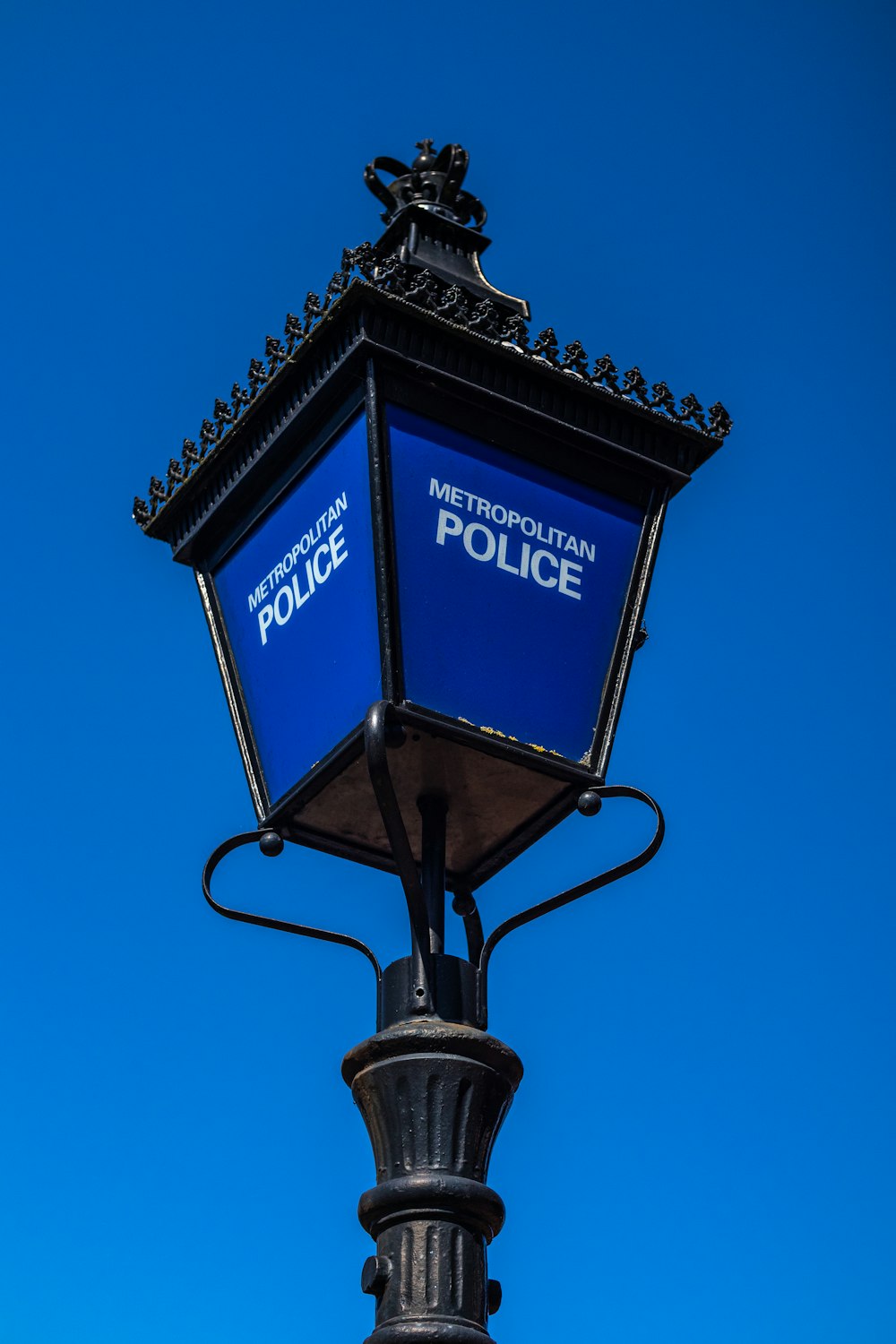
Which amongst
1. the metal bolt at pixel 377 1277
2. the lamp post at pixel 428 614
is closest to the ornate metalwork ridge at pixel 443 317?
the lamp post at pixel 428 614

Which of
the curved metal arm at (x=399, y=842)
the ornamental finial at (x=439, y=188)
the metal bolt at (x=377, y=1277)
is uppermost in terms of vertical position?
the ornamental finial at (x=439, y=188)

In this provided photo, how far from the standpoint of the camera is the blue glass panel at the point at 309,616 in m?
3.43

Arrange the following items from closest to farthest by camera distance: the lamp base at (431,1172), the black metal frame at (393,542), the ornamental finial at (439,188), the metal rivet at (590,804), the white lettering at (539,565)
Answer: the lamp base at (431,1172) < the black metal frame at (393,542) < the metal rivet at (590,804) < the white lettering at (539,565) < the ornamental finial at (439,188)

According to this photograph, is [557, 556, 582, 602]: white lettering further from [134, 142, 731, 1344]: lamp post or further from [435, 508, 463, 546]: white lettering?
[435, 508, 463, 546]: white lettering

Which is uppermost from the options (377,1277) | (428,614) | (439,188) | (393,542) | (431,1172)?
(439,188)

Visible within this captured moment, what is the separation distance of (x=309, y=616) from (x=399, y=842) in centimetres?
61

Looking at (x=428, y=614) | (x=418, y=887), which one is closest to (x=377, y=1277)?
(x=418, y=887)

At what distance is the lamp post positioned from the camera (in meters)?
3.17

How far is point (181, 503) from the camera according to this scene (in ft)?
13.5

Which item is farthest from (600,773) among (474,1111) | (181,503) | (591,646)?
(181,503)

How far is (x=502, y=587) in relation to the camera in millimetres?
3562

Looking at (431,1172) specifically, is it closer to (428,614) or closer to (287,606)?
(428,614)

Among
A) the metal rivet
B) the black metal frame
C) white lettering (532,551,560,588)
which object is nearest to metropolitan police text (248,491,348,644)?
the black metal frame

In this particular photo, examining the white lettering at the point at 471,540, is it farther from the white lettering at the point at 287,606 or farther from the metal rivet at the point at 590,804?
the metal rivet at the point at 590,804
